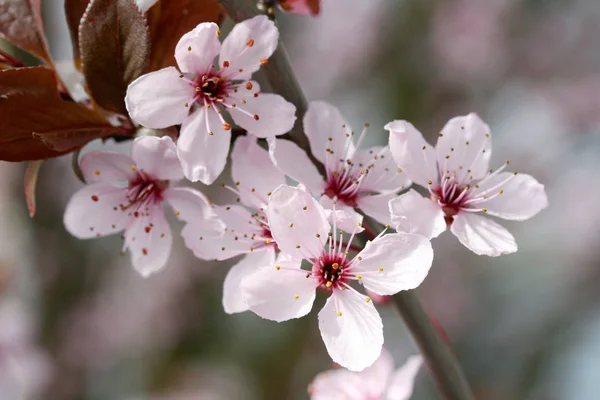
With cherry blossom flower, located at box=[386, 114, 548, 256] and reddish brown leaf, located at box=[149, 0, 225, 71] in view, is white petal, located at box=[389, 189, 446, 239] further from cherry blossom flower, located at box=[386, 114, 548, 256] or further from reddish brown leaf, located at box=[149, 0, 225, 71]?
reddish brown leaf, located at box=[149, 0, 225, 71]

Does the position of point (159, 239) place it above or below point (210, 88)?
below

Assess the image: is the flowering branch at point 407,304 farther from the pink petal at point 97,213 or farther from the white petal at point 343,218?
the pink petal at point 97,213

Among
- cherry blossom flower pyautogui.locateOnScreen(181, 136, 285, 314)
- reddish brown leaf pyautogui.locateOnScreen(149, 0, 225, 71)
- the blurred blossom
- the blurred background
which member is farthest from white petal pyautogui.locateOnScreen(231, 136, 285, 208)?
the blurred background

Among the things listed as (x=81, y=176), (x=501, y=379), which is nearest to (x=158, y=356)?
(x=501, y=379)

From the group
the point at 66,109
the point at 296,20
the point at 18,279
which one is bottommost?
the point at 18,279

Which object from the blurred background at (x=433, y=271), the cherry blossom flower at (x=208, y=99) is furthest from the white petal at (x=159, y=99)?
the blurred background at (x=433, y=271)

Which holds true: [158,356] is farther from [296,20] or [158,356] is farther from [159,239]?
[159,239]
